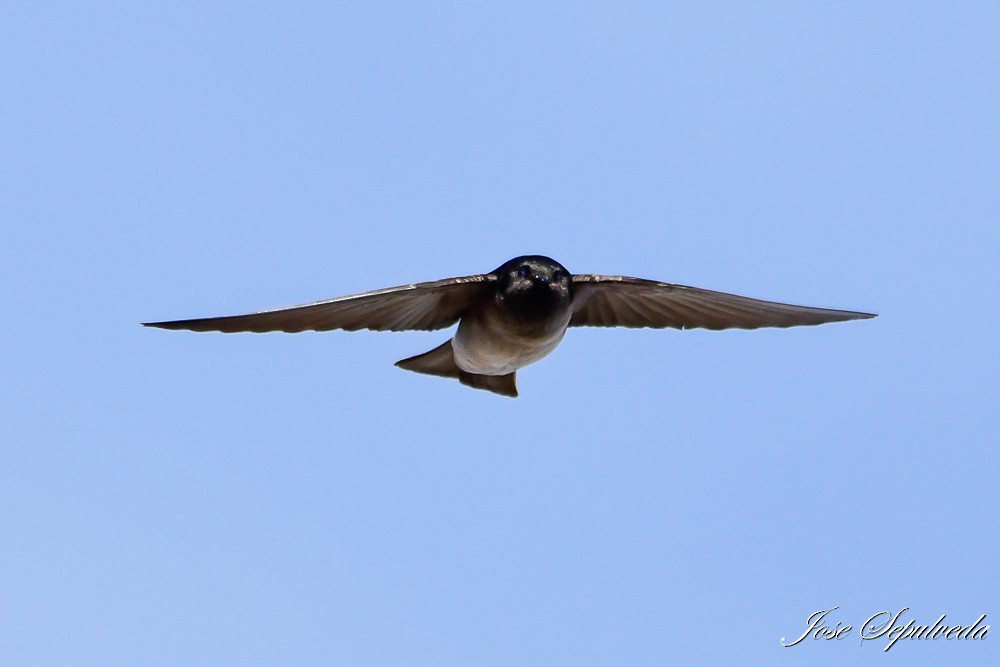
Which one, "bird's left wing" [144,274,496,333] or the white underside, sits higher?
"bird's left wing" [144,274,496,333]

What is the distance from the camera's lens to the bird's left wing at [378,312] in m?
10.4

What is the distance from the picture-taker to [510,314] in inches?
433

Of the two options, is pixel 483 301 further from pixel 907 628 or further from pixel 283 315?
pixel 907 628

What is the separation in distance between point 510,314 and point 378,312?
1.13 metres

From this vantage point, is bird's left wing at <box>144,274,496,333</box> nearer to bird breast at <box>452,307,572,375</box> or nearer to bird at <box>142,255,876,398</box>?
bird at <box>142,255,876,398</box>

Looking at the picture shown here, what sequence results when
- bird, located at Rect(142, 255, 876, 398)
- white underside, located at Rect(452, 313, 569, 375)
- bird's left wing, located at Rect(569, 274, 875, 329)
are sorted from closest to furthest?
bird, located at Rect(142, 255, 876, 398), white underside, located at Rect(452, 313, 569, 375), bird's left wing, located at Rect(569, 274, 875, 329)

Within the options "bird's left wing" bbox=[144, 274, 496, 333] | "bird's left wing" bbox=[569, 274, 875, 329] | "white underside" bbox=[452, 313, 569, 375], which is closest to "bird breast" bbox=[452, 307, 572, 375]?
"white underside" bbox=[452, 313, 569, 375]

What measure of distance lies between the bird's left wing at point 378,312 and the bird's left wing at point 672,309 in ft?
3.23

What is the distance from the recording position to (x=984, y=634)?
11594 mm

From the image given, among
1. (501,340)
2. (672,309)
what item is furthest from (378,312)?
(672,309)

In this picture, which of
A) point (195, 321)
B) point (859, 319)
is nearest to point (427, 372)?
point (195, 321)

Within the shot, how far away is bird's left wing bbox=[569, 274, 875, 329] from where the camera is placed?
1165 centimetres

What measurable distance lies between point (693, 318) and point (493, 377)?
201 centimetres

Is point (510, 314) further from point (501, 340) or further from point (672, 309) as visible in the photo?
point (672, 309)
